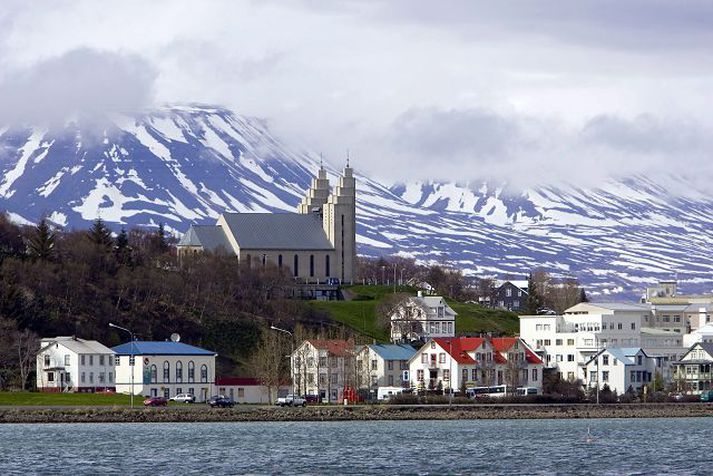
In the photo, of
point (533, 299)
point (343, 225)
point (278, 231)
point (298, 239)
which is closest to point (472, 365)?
point (533, 299)

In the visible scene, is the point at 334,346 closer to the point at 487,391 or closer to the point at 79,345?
the point at 487,391

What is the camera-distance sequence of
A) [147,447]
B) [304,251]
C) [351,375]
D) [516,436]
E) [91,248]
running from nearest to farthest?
[147,447] < [516,436] < [351,375] < [91,248] < [304,251]

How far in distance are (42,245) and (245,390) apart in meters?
28.2

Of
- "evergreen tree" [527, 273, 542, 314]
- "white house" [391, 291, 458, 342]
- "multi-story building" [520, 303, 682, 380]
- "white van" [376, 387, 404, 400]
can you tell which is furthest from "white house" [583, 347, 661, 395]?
"evergreen tree" [527, 273, 542, 314]

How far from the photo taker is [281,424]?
4124 inches

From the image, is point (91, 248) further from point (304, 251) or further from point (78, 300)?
point (304, 251)

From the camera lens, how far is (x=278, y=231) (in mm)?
189125

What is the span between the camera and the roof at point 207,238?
183m

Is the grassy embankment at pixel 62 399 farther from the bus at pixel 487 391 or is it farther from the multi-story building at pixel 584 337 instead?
the multi-story building at pixel 584 337

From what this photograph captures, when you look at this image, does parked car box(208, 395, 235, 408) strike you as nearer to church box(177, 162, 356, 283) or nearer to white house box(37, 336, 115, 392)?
white house box(37, 336, 115, 392)

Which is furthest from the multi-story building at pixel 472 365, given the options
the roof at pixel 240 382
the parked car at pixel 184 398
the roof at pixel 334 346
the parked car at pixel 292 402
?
the parked car at pixel 184 398

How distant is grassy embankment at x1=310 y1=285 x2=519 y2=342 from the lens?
156 m

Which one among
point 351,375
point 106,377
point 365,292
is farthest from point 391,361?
point 365,292

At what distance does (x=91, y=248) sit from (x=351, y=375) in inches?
1257
